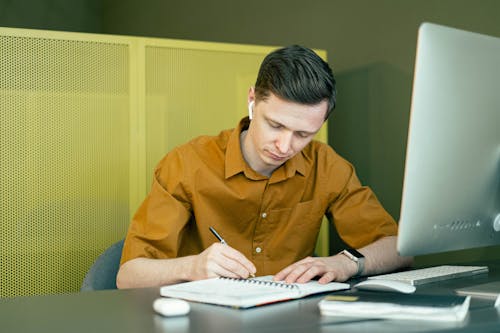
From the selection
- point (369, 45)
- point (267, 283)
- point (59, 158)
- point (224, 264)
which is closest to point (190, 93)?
point (59, 158)

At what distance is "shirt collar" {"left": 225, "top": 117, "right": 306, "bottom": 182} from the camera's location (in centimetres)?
228

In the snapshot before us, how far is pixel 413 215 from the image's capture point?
1421mm

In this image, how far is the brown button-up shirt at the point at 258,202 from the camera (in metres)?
2.26

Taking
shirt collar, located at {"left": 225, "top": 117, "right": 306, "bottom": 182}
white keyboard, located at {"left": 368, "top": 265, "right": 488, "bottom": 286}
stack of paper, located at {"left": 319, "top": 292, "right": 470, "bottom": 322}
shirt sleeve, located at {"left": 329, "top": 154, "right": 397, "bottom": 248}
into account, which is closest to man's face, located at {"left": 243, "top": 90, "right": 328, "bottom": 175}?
shirt collar, located at {"left": 225, "top": 117, "right": 306, "bottom": 182}

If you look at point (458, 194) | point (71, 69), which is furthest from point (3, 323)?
point (71, 69)

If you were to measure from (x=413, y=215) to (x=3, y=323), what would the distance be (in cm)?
78

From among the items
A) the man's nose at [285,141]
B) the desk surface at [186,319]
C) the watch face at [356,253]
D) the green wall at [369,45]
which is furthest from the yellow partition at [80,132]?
the desk surface at [186,319]

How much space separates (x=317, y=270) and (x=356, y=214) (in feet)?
2.05

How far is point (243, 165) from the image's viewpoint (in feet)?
7.49

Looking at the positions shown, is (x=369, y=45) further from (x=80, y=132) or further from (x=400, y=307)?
(x=400, y=307)

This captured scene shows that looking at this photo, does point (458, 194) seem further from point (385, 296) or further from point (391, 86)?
point (391, 86)

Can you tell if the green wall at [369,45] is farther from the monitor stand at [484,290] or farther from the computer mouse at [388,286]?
the computer mouse at [388,286]

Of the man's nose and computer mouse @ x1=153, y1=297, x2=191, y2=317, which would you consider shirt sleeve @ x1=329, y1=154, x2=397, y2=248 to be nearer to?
the man's nose

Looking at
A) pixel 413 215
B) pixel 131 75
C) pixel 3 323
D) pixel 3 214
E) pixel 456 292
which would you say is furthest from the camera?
pixel 131 75
